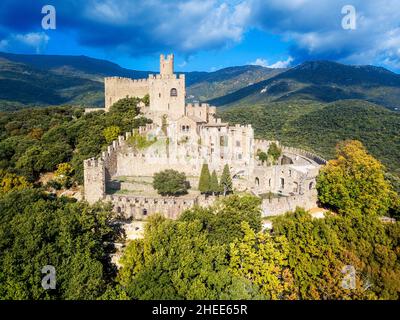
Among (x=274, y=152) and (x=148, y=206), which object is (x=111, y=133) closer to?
(x=148, y=206)

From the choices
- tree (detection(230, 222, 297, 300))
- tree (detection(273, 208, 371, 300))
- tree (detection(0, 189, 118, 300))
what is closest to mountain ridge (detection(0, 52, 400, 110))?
tree (detection(0, 189, 118, 300))

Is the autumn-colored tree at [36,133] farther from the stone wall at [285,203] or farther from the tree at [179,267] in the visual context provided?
the stone wall at [285,203]

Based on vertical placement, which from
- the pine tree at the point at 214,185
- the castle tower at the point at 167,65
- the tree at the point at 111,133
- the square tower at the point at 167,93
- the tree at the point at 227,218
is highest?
the castle tower at the point at 167,65

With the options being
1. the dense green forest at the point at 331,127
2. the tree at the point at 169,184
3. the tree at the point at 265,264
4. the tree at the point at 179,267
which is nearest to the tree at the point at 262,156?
the tree at the point at 169,184

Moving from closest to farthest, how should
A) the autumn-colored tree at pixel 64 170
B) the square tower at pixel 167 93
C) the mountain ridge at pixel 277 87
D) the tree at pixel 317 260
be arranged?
the tree at pixel 317 260
the autumn-colored tree at pixel 64 170
the square tower at pixel 167 93
the mountain ridge at pixel 277 87

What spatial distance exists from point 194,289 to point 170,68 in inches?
1116

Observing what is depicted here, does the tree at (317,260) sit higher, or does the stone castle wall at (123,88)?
the stone castle wall at (123,88)

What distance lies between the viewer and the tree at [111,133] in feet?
116

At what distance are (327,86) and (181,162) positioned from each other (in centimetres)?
12113

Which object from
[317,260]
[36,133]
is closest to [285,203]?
[317,260]

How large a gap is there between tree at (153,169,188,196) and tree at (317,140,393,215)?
35.8 feet

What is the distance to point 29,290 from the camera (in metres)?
16.8

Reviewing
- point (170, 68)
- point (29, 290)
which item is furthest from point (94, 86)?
point (29, 290)

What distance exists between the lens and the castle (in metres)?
25.9
